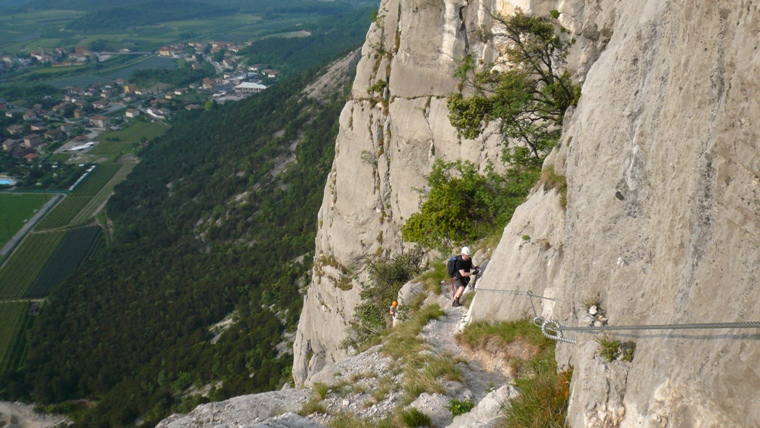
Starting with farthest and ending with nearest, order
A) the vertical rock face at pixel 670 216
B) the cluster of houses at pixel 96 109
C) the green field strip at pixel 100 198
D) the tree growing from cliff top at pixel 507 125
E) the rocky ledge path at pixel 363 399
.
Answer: the cluster of houses at pixel 96 109 < the green field strip at pixel 100 198 < the tree growing from cliff top at pixel 507 125 < the rocky ledge path at pixel 363 399 < the vertical rock face at pixel 670 216

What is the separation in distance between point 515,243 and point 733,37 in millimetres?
7095

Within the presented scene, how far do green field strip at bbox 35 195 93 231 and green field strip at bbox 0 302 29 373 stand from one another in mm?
27938

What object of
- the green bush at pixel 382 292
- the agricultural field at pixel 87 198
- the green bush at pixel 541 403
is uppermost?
the green bush at pixel 541 403

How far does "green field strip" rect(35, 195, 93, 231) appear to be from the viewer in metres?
102

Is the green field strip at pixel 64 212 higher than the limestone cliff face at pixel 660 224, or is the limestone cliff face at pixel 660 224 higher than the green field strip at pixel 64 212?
the limestone cliff face at pixel 660 224

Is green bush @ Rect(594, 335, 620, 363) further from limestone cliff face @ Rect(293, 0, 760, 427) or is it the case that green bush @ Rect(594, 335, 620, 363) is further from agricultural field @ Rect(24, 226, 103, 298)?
agricultural field @ Rect(24, 226, 103, 298)

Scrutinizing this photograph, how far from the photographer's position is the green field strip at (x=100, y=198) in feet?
337

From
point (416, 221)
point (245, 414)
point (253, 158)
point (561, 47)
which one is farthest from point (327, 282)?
point (253, 158)

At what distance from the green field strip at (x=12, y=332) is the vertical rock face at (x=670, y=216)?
77571mm

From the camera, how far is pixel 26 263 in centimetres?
8950

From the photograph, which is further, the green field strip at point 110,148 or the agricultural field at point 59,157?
the green field strip at point 110,148

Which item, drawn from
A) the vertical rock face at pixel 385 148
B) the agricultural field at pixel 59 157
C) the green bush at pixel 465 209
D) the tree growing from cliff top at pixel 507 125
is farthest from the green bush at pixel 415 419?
the agricultural field at pixel 59 157

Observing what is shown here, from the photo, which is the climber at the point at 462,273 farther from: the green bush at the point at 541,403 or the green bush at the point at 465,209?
the green bush at the point at 541,403

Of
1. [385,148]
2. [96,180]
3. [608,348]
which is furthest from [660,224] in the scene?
[96,180]
